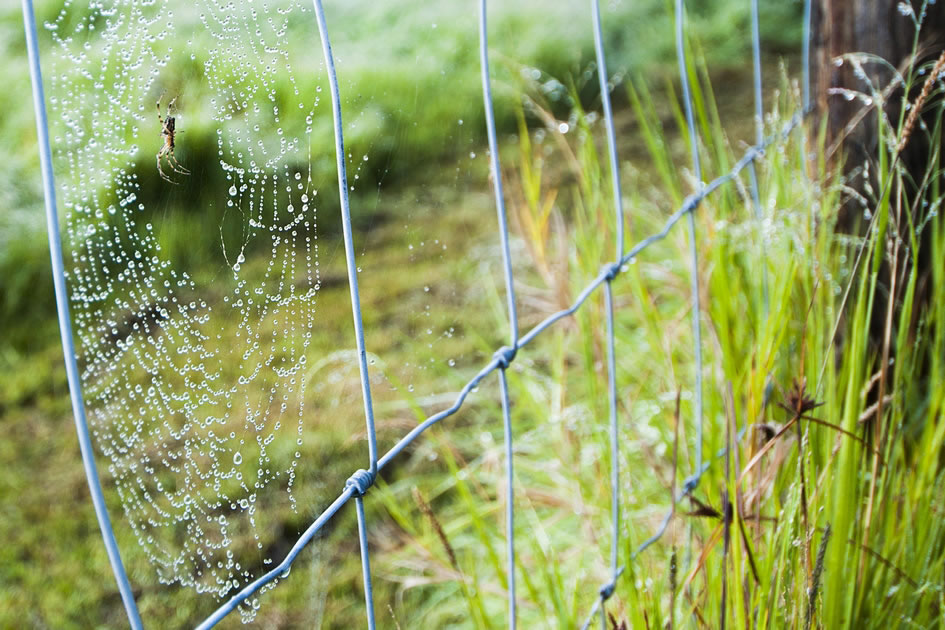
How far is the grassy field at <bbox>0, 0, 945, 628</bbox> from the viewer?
79cm

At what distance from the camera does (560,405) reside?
4.62ft

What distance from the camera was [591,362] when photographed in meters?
1.33

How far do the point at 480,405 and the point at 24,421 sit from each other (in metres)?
1.07

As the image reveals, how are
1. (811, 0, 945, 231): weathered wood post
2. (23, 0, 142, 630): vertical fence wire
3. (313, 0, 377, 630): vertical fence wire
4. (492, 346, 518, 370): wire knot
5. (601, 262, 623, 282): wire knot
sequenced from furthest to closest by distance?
(811, 0, 945, 231): weathered wood post
(601, 262, 623, 282): wire knot
(492, 346, 518, 370): wire knot
(313, 0, 377, 630): vertical fence wire
(23, 0, 142, 630): vertical fence wire

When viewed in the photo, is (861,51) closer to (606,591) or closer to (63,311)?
(606,591)

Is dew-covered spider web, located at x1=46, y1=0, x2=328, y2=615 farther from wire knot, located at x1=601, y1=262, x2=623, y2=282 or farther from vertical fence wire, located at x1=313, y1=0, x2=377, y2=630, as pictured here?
wire knot, located at x1=601, y1=262, x2=623, y2=282

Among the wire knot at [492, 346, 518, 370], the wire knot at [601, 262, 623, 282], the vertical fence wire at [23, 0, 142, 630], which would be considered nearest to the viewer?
the vertical fence wire at [23, 0, 142, 630]

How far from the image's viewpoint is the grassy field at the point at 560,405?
2.58 feet

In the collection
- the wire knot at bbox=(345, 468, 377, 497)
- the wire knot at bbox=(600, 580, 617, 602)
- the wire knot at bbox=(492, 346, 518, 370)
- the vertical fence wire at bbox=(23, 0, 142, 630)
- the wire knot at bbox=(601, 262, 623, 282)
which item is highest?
the vertical fence wire at bbox=(23, 0, 142, 630)

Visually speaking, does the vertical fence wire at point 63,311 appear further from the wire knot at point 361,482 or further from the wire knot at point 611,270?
A: the wire knot at point 611,270

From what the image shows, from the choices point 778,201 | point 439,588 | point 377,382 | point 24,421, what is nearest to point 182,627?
point 439,588

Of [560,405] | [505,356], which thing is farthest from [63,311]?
[560,405]

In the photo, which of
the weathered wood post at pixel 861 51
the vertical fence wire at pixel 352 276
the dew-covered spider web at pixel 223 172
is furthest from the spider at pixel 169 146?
the weathered wood post at pixel 861 51

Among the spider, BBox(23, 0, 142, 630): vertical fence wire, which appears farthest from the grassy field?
BBox(23, 0, 142, 630): vertical fence wire
